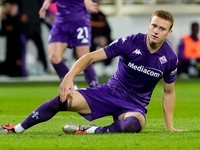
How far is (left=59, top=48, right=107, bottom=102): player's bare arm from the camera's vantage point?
17.1 ft

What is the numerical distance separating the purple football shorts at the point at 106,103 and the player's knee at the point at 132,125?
0.25 m

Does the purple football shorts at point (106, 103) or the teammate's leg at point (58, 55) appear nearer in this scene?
the purple football shorts at point (106, 103)

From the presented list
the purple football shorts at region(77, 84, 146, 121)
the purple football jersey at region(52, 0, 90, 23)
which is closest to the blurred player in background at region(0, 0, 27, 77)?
the purple football jersey at region(52, 0, 90, 23)

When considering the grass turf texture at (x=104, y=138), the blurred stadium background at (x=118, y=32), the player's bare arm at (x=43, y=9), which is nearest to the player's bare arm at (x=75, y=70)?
the grass turf texture at (x=104, y=138)

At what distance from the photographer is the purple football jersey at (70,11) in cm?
882

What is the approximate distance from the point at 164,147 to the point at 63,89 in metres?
1.08

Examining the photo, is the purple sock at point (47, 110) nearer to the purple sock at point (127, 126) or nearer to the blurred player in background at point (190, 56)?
the purple sock at point (127, 126)

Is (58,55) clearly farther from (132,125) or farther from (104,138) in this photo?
(104,138)

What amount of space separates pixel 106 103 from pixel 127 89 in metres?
0.25

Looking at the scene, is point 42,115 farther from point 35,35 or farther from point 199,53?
point 199,53

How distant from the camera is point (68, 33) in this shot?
8781 mm

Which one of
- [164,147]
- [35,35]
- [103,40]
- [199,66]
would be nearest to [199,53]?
[199,66]

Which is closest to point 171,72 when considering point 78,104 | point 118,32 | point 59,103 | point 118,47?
point 118,47

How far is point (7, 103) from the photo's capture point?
10.4 meters
